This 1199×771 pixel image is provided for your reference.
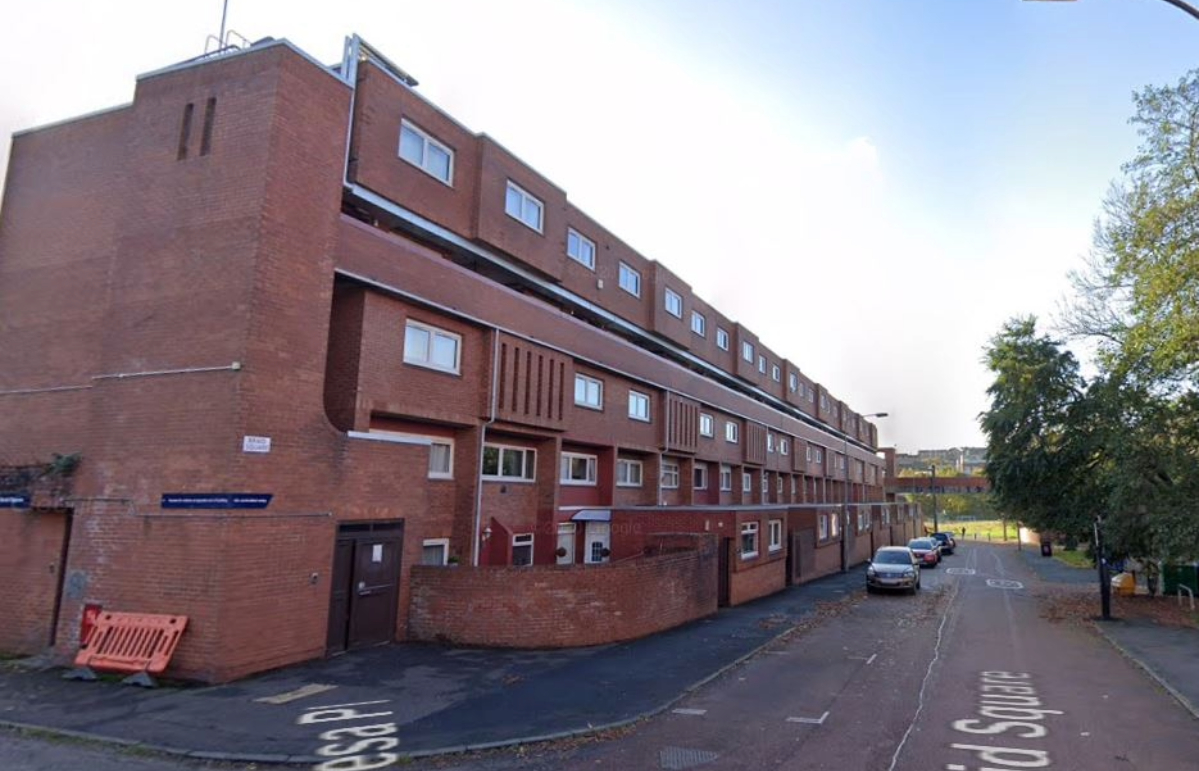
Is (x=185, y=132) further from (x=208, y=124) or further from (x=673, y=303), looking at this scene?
(x=673, y=303)

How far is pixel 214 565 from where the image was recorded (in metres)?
10.8

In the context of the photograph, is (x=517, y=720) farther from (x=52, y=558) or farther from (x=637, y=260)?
(x=637, y=260)

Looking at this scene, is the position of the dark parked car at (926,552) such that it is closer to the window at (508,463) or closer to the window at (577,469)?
the window at (577,469)

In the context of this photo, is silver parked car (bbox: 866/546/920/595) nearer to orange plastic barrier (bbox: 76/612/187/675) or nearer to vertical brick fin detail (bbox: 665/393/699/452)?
vertical brick fin detail (bbox: 665/393/699/452)

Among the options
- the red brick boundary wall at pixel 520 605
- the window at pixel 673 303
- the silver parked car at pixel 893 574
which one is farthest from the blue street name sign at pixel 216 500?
the silver parked car at pixel 893 574

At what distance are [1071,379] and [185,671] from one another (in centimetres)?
2858

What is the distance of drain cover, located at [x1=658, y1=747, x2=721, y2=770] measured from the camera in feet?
25.1

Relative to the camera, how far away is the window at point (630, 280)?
26.9m

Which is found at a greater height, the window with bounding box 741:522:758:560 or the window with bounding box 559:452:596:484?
the window with bounding box 559:452:596:484

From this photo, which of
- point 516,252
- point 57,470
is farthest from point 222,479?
point 516,252

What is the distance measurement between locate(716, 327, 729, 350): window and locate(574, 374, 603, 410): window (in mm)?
15986

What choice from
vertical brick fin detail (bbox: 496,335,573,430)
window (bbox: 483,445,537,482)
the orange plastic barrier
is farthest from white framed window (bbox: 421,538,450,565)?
the orange plastic barrier

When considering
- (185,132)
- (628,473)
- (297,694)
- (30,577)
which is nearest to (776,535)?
(628,473)

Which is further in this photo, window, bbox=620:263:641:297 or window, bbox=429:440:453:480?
window, bbox=620:263:641:297
